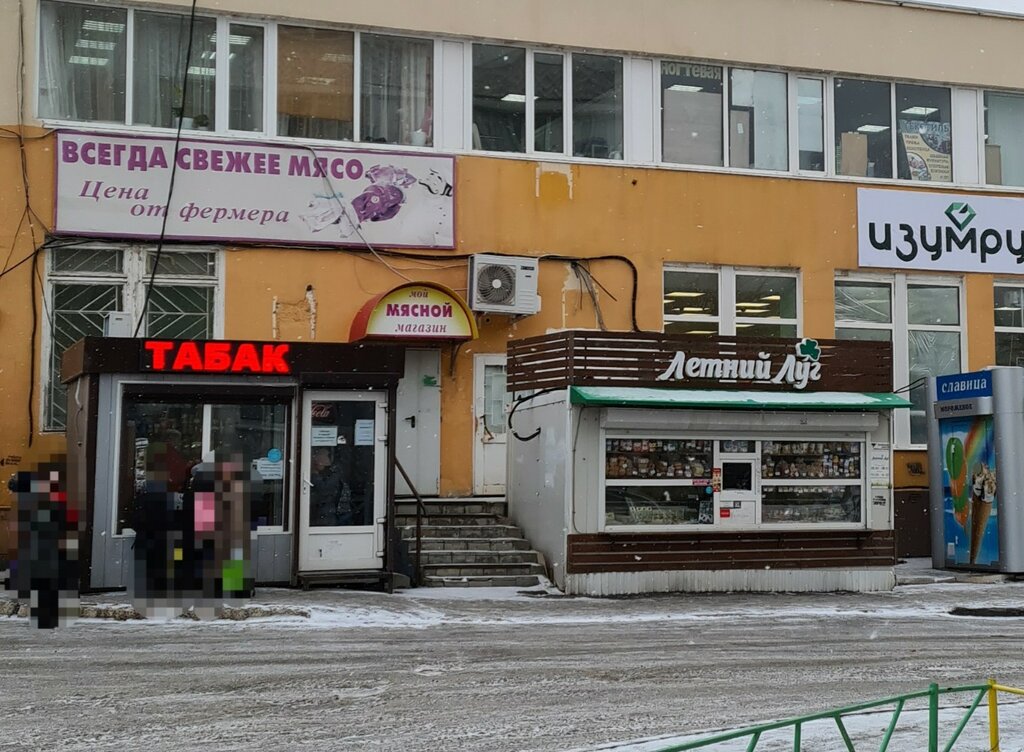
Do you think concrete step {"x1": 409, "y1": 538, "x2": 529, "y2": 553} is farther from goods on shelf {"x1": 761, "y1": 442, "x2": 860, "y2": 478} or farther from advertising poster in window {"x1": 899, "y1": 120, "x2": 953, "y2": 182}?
advertising poster in window {"x1": 899, "y1": 120, "x2": 953, "y2": 182}

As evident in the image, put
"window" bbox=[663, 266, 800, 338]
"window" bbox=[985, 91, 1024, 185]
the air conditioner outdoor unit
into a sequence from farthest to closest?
"window" bbox=[985, 91, 1024, 185], "window" bbox=[663, 266, 800, 338], the air conditioner outdoor unit

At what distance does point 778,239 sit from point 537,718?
1467cm

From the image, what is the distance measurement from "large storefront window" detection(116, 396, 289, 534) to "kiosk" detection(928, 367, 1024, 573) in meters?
9.77

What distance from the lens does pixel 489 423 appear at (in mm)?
21094

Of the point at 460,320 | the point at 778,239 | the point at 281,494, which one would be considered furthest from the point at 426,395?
the point at 778,239

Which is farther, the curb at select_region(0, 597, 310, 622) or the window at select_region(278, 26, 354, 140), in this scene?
the window at select_region(278, 26, 354, 140)

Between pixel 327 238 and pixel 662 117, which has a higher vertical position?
pixel 662 117

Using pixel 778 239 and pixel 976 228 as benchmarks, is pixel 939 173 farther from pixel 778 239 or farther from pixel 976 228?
pixel 778 239

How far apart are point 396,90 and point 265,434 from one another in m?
6.94

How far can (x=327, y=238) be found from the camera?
66.5 ft

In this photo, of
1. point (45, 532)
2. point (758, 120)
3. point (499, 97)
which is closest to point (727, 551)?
point (499, 97)

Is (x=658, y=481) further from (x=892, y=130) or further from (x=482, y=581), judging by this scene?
(x=892, y=130)

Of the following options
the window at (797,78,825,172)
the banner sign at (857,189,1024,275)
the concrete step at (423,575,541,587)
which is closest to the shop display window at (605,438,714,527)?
the concrete step at (423,575,541,587)

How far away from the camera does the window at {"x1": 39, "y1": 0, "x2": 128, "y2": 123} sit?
19516mm
